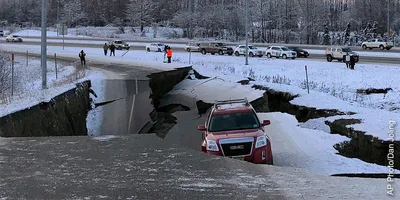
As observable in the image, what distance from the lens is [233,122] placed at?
12.3 meters

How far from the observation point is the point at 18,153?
1184 cm

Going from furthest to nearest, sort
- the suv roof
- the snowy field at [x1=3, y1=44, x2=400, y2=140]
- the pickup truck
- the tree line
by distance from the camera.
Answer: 1. the tree line
2. the pickup truck
3. the snowy field at [x1=3, y1=44, x2=400, y2=140]
4. the suv roof

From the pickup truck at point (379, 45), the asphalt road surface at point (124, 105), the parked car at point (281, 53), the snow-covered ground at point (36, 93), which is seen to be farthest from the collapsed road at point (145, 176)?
the pickup truck at point (379, 45)

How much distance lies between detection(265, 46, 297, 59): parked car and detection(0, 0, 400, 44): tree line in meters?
31.5

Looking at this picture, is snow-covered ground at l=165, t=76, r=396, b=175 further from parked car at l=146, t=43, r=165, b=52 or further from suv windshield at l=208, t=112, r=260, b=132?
parked car at l=146, t=43, r=165, b=52

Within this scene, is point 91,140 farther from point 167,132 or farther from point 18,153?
point 167,132

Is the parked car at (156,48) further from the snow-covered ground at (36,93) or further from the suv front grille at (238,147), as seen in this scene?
the suv front grille at (238,147)

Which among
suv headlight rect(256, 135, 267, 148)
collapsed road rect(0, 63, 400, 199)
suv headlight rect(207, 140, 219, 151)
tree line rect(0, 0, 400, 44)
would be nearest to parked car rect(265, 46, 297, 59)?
tree line rect(0, 0, 400, 44)

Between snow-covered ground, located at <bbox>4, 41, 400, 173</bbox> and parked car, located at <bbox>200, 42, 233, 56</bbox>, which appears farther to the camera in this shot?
parked car, located at <bbox>200, 42, 233, 56</bbox>

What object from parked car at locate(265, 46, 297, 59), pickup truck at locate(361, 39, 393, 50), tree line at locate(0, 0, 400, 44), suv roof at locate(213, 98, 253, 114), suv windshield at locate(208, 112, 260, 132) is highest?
tree line at locate(0, 0, 400, 44)

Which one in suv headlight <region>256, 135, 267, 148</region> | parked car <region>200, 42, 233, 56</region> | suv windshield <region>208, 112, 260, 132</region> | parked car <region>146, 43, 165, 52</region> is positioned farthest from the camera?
parked car <region>146, 43, 165, 52</region>

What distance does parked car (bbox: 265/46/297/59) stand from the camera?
51531mm

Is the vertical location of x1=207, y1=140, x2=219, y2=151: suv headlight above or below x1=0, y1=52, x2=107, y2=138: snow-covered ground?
below

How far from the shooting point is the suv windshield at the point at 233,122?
39.8 feet
